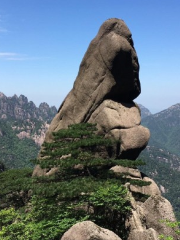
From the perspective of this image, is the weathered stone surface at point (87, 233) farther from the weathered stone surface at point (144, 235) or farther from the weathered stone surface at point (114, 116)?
the weathered stone surface at point (114, 116)

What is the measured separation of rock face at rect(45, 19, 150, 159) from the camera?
83.9ft

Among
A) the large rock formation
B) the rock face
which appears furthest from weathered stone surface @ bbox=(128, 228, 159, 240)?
the rock face

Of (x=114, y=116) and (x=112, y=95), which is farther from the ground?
(x=112, y=95)

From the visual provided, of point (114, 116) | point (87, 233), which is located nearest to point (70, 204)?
point (87, 233)

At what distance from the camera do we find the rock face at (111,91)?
2558 centimetres

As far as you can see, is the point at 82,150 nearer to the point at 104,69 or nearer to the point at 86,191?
the point at 86,191

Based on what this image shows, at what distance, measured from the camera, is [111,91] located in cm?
2706

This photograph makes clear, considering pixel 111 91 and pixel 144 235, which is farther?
pixel 111 91

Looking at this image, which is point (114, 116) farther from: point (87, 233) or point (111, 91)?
point (87, 233)

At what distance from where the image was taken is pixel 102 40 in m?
27.3

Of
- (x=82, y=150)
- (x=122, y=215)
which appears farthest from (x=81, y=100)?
(x=122, y=215)

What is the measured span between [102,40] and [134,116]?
863cm

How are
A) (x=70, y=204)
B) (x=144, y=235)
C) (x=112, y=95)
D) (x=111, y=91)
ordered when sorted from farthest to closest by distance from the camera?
(x=112, y=95)
(x=111, y=91)
(x=70, y=204)
(x=144, y=235)

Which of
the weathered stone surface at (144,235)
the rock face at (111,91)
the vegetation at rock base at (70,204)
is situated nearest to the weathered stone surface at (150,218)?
the weathered stone surface at (144,235)
